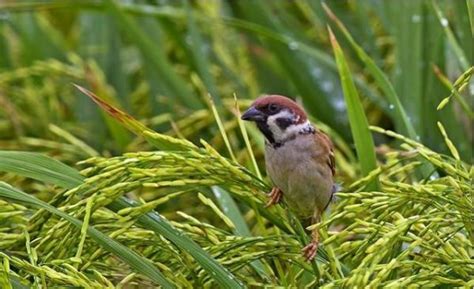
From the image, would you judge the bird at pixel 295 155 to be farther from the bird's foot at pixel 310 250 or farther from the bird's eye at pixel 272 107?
the bird's foot at pixel 310 250

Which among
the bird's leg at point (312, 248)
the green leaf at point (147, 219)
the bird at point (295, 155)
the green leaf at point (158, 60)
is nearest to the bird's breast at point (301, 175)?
the bird at point (295, 155)

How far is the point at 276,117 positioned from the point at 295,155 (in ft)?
0.24

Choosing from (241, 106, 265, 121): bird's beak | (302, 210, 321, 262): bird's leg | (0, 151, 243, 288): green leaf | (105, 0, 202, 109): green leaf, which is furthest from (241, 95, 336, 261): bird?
(105, 0, 202, 109): green leaf

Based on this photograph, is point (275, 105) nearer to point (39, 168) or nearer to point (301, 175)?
point (301, 175)

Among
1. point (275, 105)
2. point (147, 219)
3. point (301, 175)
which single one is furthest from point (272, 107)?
point (147, 219)

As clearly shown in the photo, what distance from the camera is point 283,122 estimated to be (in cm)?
204

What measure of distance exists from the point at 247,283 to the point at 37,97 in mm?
1609

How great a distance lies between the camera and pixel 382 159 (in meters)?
2.77

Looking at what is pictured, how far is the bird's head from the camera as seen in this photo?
2035 mm

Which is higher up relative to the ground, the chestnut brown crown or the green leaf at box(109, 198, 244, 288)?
the chestnut brown crown

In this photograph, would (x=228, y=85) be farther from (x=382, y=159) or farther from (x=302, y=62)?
(x=382, y=159)

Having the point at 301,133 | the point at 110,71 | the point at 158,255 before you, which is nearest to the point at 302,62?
the point at 110,71

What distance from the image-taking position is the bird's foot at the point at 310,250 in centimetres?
164

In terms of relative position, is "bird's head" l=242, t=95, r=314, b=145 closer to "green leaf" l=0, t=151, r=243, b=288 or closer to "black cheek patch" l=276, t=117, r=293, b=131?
"black cheek patch" l=276, t=117, r=293, b=131
